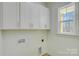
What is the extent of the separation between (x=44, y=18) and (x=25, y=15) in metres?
0.23

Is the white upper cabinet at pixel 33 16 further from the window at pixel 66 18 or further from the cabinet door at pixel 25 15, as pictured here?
the window at pixel 66 18

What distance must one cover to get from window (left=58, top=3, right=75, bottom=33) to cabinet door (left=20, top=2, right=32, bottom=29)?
0.36 meters

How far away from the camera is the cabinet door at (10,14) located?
4.04ft

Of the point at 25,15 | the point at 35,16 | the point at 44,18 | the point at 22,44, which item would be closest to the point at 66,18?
the point at 44,18

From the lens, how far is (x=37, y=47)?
1.31m

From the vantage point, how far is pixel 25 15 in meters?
1.28

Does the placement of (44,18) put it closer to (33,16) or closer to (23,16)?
(33,16)

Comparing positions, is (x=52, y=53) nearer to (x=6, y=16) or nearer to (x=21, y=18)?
(x=21, y=18)

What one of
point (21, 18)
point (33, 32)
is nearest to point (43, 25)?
point (33, 32)

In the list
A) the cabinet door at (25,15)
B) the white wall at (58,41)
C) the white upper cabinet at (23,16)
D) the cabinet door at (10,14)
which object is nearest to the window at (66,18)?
the white wall at (58,41)

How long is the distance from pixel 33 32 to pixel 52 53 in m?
0.34

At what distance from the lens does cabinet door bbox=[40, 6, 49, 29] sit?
49.5 inches

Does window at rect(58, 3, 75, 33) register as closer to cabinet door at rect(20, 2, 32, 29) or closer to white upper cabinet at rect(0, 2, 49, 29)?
white upper cabinet at rect(0, 2, 49, 29)

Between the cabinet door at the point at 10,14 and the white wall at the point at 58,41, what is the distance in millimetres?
395
